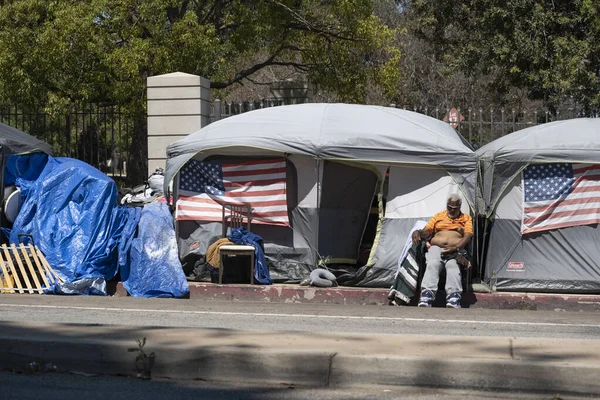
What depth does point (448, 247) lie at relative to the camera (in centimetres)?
1261

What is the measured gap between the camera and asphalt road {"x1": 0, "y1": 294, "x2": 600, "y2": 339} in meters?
9.30

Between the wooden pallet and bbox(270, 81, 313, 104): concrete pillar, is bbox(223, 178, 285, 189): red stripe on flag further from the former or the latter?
bbox(270, 81, 313, 104): concrete pillar

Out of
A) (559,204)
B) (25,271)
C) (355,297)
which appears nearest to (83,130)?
(25,271)

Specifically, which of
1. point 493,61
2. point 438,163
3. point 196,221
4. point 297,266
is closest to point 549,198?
point 438,163

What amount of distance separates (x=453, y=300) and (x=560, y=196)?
7.84 feet

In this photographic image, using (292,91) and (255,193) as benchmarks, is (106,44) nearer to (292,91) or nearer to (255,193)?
(292,91)

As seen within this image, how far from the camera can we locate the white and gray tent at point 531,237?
1323 cm

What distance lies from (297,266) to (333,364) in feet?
24.4

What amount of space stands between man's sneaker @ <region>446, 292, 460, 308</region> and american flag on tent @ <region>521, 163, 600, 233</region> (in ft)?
5.89

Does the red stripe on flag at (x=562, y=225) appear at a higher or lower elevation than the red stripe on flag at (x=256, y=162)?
lower

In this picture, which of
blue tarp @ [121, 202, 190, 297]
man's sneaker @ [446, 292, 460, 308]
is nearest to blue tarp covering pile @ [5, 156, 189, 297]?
blue tarp @ [121, 202, 190, 297]

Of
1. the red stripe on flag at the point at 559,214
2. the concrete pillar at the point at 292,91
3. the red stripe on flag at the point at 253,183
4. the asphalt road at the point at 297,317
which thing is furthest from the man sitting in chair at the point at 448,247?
the concrete pillar at the point at 292,91

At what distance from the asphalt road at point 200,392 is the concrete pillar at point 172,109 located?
1095 centimetres

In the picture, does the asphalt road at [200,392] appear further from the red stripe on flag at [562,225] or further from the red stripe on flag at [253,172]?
the red stripe on flag at [253,172]
